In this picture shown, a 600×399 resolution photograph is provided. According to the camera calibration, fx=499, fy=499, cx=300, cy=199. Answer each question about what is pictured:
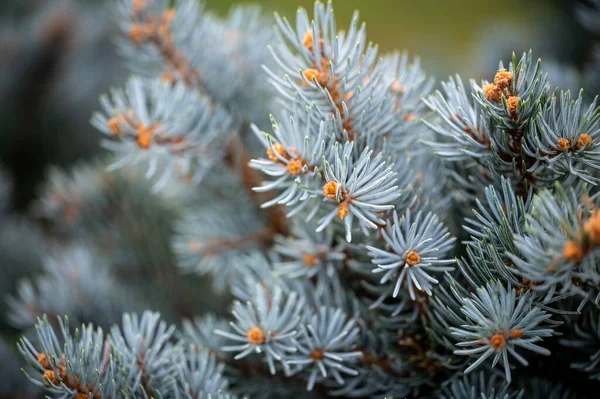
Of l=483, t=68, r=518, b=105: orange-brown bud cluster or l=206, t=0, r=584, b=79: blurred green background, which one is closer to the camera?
l=483, t=68, r=518, b=105: orange-brown bud cluster

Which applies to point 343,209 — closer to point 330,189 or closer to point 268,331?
point 330,189

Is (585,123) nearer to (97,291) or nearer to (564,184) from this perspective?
(564,184)

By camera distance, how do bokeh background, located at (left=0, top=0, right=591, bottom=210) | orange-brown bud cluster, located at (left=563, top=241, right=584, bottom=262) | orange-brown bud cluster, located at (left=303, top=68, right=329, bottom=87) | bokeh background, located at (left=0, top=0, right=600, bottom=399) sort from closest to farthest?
orange-brown bud cluster, located at (left=563, top=241, right=584, bottom=262)
orange-brown bud cluster, located at (left=303, top=68, right=329, bottom=87)
bokeh background, located at (left=0, top=0, right=600, bottom=399)
bokeh background, located at (left=0, top=0, right=591, bottom=210)

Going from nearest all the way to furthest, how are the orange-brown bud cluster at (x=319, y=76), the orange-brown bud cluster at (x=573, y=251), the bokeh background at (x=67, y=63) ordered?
the orange-brown bud cluster at (x=573, y=251)
the orange-brown bud cluster at (x=319, y=76)
the bokeh background at (x=67, y=63)

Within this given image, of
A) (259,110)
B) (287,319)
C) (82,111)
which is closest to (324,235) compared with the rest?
(287,319)

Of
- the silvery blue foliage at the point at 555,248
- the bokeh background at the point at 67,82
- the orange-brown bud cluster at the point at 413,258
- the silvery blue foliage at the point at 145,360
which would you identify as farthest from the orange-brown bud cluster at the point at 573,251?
the bokeh background at the point at 67,82

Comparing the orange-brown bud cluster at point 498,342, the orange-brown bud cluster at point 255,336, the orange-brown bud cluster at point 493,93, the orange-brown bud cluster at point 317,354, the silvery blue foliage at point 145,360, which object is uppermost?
the orange-brown bud cluster at point 493,93

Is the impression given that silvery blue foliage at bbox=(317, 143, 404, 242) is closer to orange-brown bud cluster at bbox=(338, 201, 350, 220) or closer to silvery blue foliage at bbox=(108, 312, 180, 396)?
orange-brown bud cluster at bbox=(338, 201, 350, 220)

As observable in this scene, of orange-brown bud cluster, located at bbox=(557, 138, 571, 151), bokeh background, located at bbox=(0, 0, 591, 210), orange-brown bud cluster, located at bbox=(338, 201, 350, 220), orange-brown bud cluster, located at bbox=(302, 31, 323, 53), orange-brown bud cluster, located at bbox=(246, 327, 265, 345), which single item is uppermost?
bokeh background, located at bbox=(0, 0, 591, 210)

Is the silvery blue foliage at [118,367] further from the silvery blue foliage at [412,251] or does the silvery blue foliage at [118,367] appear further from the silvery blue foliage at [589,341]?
the silvery blue foliage at [589,341]

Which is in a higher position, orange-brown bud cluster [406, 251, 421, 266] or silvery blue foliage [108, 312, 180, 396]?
orange-brown bud cluster [406, 251, 421, 266]

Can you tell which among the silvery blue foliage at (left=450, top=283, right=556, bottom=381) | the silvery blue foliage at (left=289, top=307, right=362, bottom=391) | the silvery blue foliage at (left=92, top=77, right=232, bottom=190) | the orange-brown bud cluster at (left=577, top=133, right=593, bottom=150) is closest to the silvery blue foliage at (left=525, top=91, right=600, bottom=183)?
the orange-brown bud cluster at (left=577, top=133, right=593, bottom=150)
